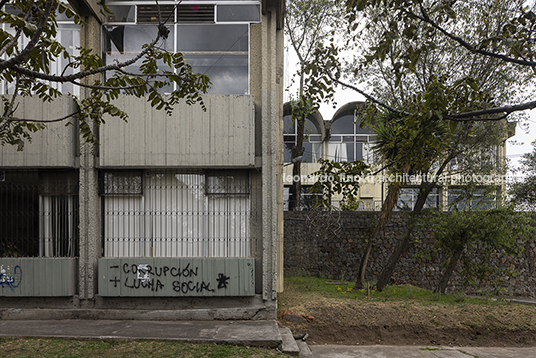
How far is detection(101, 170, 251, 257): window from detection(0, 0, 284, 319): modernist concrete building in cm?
2

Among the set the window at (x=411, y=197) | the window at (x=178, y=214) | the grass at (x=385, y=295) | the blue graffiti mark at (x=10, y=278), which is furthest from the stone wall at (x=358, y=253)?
the blue graffiti mark at (x=10, y=278)

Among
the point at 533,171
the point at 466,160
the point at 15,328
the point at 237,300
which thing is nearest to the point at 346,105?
the point at 533,171

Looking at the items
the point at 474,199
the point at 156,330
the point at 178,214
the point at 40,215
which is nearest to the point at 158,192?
the point at 178,214

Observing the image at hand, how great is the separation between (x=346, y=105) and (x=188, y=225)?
20.4 m

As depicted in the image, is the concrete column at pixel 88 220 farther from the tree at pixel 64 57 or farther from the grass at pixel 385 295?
the grass at pixel 385 295

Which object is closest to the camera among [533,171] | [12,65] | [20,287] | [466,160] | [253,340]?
[12,65]

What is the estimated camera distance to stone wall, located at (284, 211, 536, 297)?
49.3ft

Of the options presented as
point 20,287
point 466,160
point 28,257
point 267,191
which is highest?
point 466,160

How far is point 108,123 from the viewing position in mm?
7984

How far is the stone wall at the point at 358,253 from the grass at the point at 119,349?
892cm

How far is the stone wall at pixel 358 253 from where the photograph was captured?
15016 mm

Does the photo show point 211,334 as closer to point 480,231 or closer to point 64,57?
point 64,57

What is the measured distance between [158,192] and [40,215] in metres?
2.33

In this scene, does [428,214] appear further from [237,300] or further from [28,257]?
[28,257]
